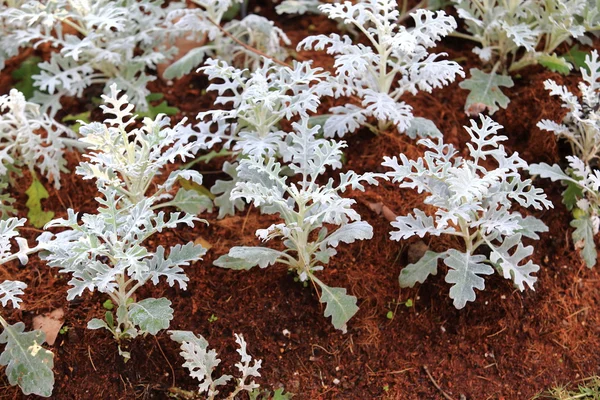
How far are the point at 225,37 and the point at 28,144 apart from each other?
39.9 inches

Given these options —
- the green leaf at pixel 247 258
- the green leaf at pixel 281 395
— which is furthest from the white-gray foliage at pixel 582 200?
the green leaf at pixel 281 395

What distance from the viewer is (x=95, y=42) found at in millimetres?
2990

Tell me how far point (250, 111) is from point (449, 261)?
0.89 metres

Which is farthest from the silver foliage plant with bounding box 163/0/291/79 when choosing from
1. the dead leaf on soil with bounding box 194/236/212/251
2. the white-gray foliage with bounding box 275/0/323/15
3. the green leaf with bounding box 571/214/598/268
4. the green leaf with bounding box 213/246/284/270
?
the green leaf with bounding box 571/214/598/268

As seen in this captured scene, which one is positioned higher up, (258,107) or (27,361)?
(258,107)

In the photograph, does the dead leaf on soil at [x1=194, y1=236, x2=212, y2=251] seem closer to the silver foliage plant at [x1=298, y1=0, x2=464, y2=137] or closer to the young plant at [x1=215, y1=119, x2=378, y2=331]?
the young plant at [x1=215, y1=119, x2=378, y2=331]

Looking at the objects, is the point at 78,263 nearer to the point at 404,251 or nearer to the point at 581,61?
the point at 404,251

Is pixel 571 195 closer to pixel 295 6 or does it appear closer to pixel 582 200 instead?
pixel 582 200

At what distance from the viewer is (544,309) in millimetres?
2551

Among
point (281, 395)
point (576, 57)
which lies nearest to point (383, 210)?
point (281, 395)

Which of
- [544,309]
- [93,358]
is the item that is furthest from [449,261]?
[93,358]

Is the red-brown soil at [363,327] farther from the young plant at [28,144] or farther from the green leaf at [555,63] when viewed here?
the green leaf at [555,63]

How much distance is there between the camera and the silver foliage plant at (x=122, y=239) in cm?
212

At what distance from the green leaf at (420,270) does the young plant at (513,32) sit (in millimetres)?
706
